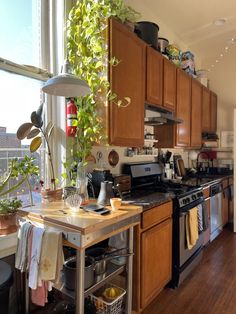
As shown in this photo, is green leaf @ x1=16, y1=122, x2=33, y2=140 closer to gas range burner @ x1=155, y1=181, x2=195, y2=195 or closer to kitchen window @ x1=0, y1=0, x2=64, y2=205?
kitchen window @ x1=0, y1=0, x2=64, y2=205

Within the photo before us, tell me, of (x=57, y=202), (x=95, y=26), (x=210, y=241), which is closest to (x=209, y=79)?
(x=210, y=241)

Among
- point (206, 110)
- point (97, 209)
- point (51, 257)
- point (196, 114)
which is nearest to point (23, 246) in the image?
point (51, 257)

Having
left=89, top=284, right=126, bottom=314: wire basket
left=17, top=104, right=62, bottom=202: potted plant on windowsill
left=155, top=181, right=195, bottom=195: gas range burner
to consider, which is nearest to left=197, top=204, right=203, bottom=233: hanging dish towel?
left=155, top=181, right=195, bottom=195: gas range burner

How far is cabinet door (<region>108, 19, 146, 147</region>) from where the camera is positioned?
200 centimetres

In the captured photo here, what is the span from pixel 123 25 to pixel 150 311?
2381 mm

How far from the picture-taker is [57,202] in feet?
6.17

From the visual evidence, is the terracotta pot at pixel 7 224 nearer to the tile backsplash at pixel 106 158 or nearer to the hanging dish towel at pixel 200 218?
the tile backsplash at pixel 106 158

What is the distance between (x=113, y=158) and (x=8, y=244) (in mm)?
1209

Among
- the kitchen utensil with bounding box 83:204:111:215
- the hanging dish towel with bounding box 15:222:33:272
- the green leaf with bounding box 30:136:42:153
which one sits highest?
the green leaf with bounding box 30:136:42:153

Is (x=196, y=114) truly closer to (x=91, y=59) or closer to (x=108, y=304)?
(x=91, y=59)

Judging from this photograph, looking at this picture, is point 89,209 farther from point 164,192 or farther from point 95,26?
point 95,26

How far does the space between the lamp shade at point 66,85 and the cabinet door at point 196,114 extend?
7.50ft

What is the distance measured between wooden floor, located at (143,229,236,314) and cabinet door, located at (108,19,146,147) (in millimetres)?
1408

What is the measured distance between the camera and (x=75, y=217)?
148cm
